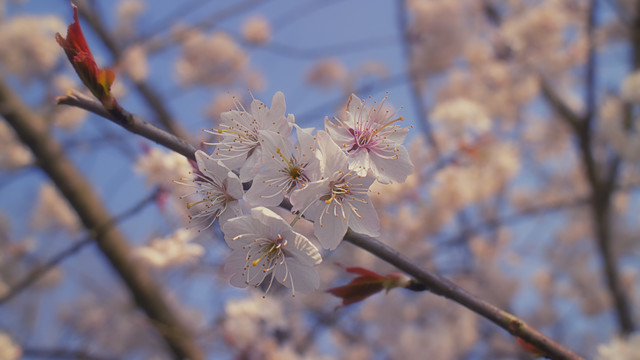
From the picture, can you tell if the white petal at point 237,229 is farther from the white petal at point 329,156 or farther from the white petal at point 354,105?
the white petal at point 354,105

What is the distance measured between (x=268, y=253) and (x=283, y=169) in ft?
0.56

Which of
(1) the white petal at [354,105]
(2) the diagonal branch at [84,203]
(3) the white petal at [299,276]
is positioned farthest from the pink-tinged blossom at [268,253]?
(2) the diagonal branch at [84,203]

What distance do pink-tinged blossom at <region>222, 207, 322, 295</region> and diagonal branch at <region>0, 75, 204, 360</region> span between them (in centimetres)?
181

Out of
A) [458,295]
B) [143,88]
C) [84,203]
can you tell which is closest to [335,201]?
[458,295]

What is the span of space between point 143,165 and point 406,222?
2.18m

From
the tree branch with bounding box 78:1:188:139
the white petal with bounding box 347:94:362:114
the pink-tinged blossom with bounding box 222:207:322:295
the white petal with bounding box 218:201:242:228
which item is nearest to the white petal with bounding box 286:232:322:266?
the pink-tinged blossom with bounding box 222:207:322:295

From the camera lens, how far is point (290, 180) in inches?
31.0

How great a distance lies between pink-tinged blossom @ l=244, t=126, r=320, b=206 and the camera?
2.39ft

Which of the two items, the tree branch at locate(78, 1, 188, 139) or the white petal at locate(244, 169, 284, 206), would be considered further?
the tree branch at locate(78, 1, 188, 139)

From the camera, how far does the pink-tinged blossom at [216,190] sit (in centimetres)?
75

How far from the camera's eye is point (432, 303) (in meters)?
4.19

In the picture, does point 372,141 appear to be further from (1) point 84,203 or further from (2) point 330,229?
(1) point 84,203

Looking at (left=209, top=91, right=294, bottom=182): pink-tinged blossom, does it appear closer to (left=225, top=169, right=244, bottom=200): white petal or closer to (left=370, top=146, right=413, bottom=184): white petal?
(left=225, top=169, right=244, bottom=200): white petal

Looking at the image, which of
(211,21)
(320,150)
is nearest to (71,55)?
(320,150)
